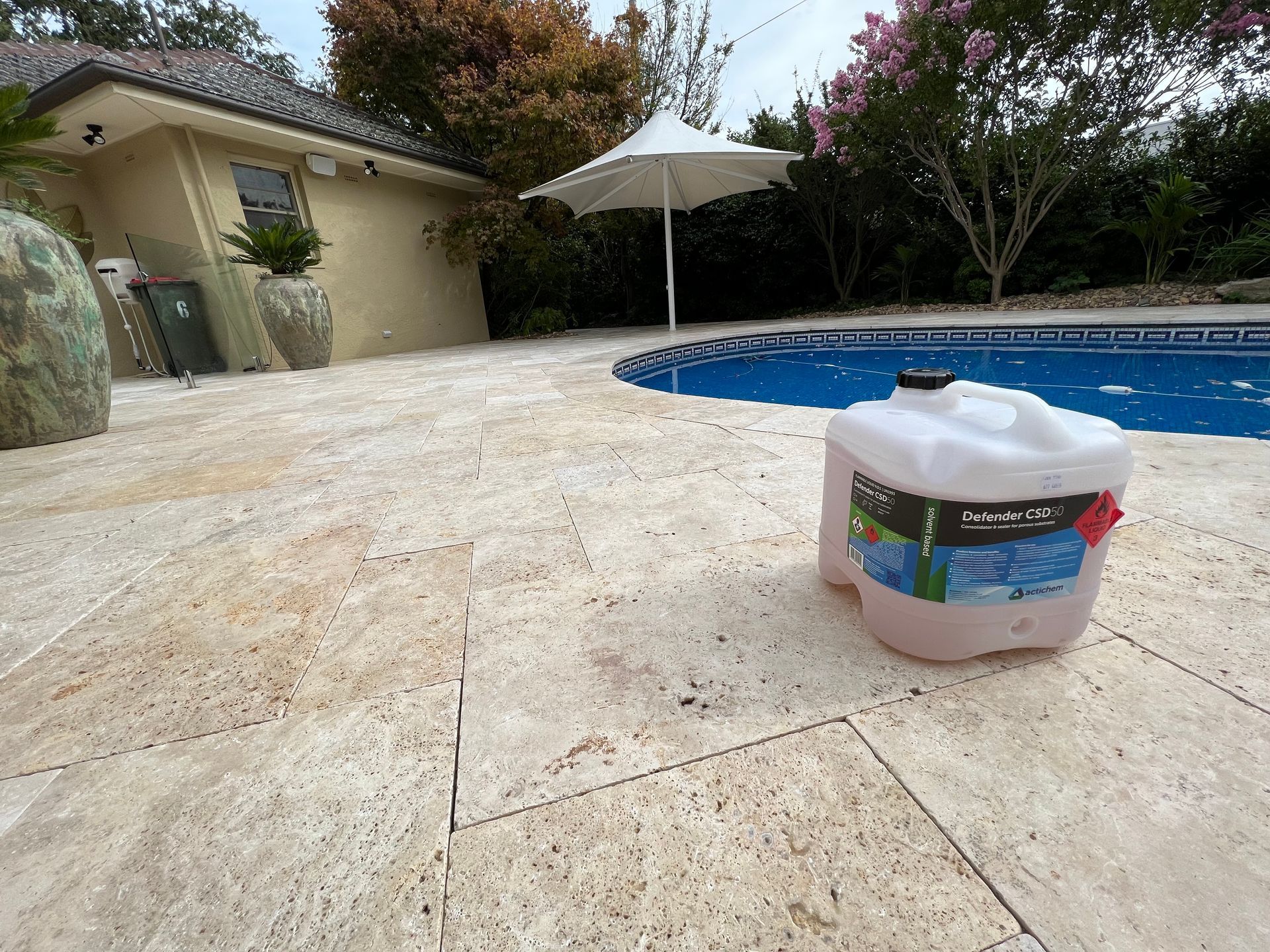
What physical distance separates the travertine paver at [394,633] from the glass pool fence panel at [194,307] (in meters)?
7.24

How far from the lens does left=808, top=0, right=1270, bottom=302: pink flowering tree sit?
594cm

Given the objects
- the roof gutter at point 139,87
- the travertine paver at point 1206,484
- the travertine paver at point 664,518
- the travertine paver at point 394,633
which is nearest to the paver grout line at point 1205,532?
the travertine paver at point 1206,484

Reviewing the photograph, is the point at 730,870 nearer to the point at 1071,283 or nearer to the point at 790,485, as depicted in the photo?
the point at 790,485

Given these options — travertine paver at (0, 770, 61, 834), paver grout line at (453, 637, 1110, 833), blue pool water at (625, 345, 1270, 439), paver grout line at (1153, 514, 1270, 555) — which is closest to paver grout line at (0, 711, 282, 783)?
travertine paver at (0, 770, 61, 834)

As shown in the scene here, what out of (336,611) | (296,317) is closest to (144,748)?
(336,611)

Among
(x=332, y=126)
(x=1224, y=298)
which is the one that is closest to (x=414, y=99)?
(x=332, y=126)

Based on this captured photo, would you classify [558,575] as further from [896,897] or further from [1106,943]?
[1106,943]

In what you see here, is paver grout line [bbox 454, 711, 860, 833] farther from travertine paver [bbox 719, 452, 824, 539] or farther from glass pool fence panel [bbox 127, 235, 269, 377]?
glass pool fence panel [bbox 127, 235, 269, 377]

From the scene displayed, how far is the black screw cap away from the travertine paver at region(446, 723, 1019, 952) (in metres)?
0.69

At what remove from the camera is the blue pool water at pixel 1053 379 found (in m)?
3.46

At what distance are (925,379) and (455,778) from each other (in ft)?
3.64

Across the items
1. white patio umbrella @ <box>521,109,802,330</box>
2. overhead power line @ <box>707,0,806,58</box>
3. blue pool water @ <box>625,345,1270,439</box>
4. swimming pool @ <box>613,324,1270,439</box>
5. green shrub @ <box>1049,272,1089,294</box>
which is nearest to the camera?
blue pool water @ <box>625,345,1270,439</box>

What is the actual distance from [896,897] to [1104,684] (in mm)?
606

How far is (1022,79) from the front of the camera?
657cm
